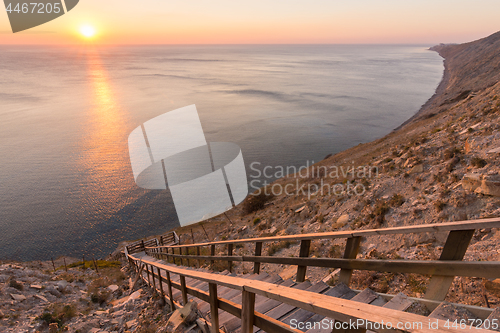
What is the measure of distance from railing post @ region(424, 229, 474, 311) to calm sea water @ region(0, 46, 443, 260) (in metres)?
31.9

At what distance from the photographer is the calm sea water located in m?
32.8

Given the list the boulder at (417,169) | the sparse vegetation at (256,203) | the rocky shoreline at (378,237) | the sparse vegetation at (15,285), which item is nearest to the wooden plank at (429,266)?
the rocky shoreline at (378,237)

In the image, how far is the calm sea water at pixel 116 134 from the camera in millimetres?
32844

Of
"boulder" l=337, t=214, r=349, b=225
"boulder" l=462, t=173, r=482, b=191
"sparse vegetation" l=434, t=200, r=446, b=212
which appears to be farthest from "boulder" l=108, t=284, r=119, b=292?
"boulder" l=462, t=173, r=482, b=191

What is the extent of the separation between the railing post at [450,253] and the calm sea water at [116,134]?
105 feet

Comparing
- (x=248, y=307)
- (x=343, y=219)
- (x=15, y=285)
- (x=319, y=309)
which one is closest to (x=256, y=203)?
(x=343, y=219)

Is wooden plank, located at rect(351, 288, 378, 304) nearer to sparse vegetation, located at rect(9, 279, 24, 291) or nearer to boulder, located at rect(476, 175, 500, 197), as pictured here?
boulder, located at rect(476, 175, 500, 197)

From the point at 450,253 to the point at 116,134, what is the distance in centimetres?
6295

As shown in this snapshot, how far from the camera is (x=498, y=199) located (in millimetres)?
7320

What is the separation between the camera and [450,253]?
234cm

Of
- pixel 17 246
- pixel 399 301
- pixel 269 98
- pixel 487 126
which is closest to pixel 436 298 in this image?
pixel 399 301

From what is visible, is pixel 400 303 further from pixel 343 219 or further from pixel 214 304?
pixel 343 219

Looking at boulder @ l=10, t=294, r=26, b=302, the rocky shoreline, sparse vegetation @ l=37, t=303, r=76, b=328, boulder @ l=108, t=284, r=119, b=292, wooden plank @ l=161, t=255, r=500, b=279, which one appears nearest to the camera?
wooden plank @ l=161, t=255, r=500, b=279

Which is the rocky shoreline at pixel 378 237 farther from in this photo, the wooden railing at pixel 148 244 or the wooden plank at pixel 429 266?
the wooden plank at pixel 429 266
